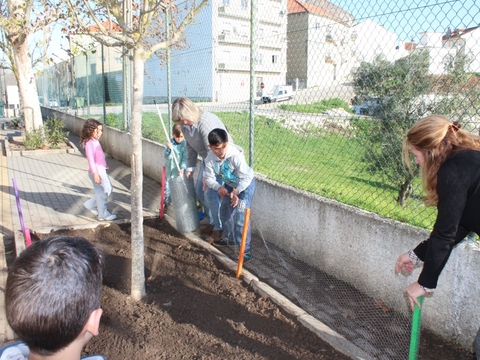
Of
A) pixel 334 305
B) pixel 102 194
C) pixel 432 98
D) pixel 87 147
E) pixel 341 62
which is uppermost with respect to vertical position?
pixel 341 62

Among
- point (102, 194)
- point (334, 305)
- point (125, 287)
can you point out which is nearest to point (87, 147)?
point (102, 194)

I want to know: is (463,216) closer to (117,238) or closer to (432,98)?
(432,98)

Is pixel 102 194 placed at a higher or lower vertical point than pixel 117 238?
higher

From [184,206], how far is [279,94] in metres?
1.85

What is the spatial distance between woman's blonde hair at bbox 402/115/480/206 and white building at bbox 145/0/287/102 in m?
3.00

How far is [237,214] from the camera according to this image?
4523mm

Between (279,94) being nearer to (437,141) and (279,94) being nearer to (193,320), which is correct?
(193,320)

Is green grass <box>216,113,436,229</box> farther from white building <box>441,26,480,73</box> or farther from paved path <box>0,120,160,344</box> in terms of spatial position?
paved path <box>0,120,160,344</box>

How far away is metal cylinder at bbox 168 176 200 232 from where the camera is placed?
5371mm

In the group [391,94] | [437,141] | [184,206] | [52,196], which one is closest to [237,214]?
[184,206]

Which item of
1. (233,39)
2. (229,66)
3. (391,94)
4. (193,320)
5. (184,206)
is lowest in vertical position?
(193,320)

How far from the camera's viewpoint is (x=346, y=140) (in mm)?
5082

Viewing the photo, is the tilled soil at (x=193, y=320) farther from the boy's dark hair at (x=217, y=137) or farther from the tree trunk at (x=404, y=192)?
the tree trunk at (x=404, y=192)

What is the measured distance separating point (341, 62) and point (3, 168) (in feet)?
29.3
